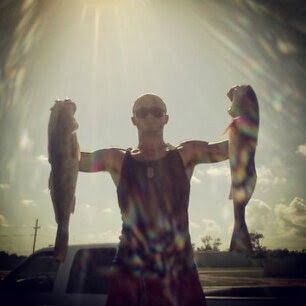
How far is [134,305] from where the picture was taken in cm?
277

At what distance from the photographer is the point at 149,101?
10.9ft

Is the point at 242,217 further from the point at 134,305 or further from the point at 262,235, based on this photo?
the point at 262,235

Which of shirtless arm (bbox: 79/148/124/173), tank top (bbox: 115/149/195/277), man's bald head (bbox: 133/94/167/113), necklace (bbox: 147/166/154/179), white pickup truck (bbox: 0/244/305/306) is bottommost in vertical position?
white pickup truck (bbox: 0/244/305/306)

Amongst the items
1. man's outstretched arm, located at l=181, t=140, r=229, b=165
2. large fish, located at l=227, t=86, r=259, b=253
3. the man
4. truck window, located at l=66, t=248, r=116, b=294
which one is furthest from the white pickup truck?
large fish, located at l=227, t=86, r=259, b=253

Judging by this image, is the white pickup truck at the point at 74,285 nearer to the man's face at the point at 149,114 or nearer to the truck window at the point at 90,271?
the truck window at the point at 90,271

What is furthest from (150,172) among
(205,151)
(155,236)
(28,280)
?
(28,280)

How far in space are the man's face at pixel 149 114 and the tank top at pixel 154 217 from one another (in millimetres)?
386

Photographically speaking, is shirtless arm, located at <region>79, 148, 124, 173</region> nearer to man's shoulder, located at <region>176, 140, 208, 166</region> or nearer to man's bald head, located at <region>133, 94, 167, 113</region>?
man's bald head, located at <region>133, 94, 167, 113</region>

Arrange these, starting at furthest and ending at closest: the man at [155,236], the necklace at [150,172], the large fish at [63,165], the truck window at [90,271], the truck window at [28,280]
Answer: the truck window at [28,280] → the truck window at [90,271] → the necklace at [150,172] → the man at [155,236] → the large fish at [63,165]

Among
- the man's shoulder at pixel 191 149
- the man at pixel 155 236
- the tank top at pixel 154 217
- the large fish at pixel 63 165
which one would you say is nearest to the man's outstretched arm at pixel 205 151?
the man's shoulder at pixel 191 149

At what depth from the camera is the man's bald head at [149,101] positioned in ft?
10.9

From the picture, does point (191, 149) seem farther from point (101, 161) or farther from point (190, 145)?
point (101, 161)

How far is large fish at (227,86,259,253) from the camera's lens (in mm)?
2855

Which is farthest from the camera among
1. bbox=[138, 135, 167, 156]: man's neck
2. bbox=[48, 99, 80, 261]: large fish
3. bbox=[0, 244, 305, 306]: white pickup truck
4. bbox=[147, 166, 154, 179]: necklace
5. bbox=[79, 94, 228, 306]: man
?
bbox=[0, 244, 305, 306]: white pickup truck
